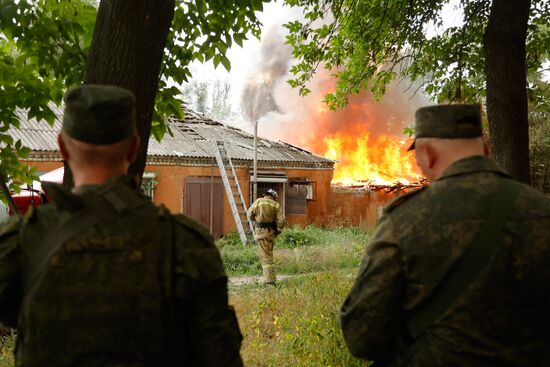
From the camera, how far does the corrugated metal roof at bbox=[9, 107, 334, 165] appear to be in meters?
14.3

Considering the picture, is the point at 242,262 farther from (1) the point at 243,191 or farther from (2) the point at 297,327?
(2) the point at 297,327

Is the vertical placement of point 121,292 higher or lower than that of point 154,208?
lower

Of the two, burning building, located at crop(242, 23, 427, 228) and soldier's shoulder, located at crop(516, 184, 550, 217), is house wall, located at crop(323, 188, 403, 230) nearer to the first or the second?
burning building, located at crop(242, 23, 427, 228)

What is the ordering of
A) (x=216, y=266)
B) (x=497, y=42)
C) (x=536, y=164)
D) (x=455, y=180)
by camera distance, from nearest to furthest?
(x=216, y=266) < (x=455, y=180) < (x=497, y=42) < (x=536, y=164)

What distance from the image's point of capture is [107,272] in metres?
1.51

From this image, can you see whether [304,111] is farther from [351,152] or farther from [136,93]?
[136,93]

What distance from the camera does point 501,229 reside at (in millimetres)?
1827

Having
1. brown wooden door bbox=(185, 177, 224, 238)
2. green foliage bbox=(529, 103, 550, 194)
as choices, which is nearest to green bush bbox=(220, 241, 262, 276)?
brown wooden door bbox=(185, 177, 224, 238)

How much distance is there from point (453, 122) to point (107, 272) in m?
1.37

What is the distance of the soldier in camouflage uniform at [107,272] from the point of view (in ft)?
4.88

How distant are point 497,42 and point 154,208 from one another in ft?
14.1

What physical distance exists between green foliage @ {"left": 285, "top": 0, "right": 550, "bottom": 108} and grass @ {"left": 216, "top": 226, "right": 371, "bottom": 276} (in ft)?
12.7

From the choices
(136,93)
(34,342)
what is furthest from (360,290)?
(136,93)

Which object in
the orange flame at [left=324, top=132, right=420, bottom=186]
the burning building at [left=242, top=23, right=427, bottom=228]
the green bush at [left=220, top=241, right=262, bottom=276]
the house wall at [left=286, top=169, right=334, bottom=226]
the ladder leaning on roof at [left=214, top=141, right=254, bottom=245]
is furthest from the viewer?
the orange flame at [left=324, top=132, right=420, bottom=186]
